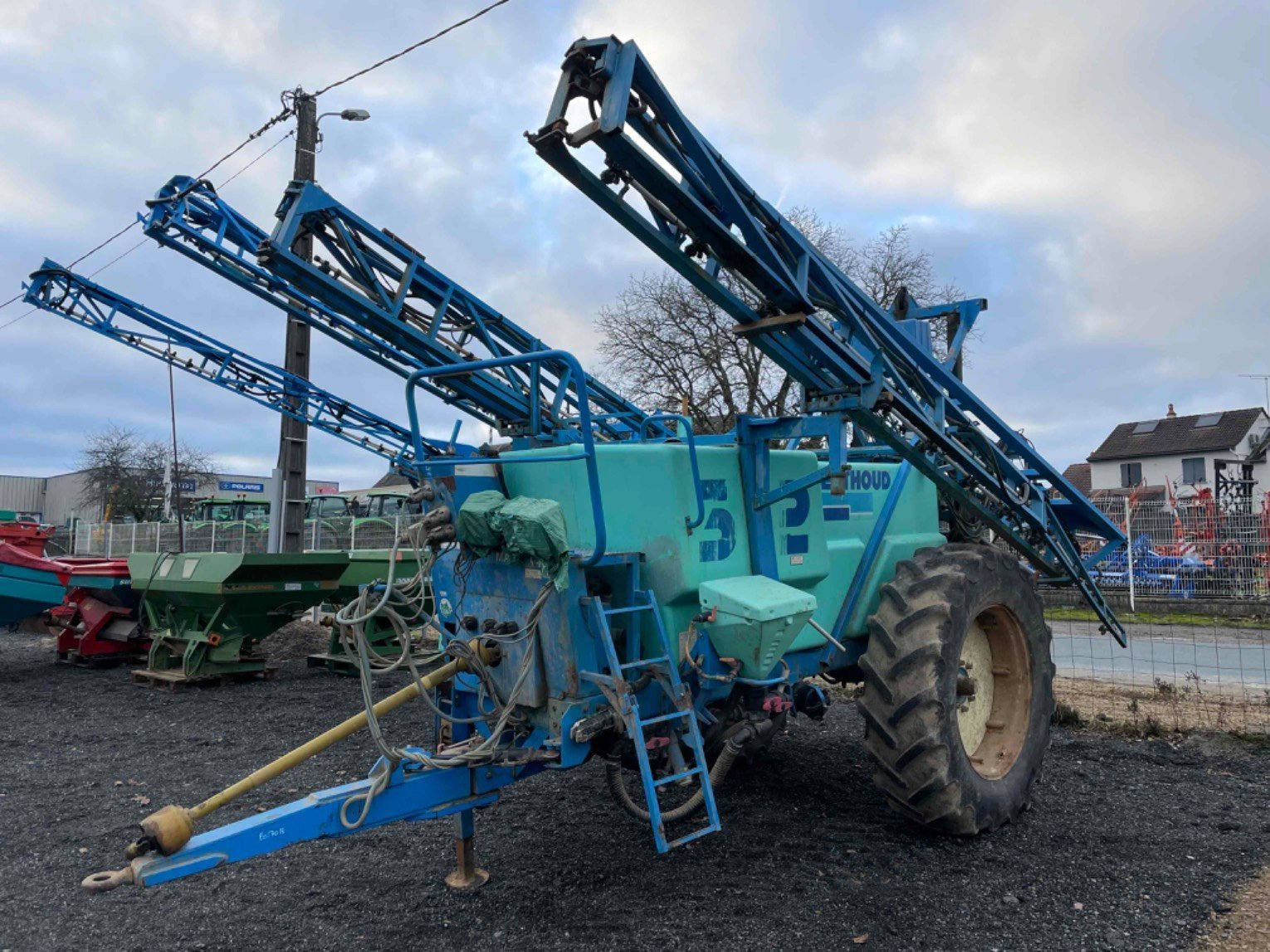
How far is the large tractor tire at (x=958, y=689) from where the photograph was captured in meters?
4.40

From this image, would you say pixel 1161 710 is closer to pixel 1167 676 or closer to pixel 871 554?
pixel 1167 676

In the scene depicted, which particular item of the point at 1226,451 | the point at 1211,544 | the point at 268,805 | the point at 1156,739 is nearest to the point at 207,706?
the point at 268,805

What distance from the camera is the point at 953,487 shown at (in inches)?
214

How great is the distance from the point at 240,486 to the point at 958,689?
4528cm

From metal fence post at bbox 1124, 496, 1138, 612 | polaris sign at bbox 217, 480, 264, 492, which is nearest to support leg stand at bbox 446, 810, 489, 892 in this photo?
metal fence post at bbox 1124, 496, 1138, 612

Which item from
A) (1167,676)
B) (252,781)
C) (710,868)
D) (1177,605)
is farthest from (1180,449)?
(252,781)

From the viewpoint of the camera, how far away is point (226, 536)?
19844mm

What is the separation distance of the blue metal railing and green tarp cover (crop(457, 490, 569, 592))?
13 centimetres

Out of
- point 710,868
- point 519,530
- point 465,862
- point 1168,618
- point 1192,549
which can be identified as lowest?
point 710,868

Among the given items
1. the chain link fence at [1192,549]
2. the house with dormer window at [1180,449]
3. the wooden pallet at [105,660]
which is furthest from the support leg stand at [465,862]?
the house with dormer window at [1180,449]

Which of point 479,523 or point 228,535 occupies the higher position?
point 228,535

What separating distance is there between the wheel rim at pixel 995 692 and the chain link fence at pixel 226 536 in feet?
21.1

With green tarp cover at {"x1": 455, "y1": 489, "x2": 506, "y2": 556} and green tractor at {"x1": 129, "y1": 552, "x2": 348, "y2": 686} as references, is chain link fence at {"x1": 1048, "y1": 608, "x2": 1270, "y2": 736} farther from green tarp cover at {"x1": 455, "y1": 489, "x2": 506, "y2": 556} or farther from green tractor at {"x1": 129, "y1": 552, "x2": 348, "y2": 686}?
green tractor at {"x1": 129, "y1": 552, "x2": 348, "y2": 686}

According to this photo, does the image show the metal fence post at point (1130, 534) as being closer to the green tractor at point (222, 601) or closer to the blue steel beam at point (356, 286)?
the blue steel beam at point (356, 286)
